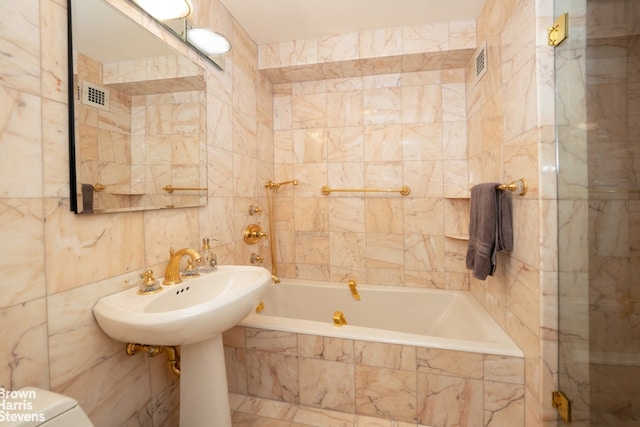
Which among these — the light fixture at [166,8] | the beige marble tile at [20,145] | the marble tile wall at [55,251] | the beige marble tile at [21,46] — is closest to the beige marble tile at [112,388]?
the marble tile wall at [55,251]

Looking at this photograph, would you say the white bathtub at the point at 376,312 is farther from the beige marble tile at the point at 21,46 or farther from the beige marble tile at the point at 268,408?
the beige marble tile at the point at 21,46

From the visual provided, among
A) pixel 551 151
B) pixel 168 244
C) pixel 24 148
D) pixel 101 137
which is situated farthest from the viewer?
pixel 168 244

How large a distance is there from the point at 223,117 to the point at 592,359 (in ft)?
6.98

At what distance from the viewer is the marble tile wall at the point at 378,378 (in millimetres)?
1321

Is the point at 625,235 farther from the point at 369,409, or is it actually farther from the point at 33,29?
the point at 33,29

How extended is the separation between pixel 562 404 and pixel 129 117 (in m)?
2.10

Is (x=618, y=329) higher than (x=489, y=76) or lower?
lower

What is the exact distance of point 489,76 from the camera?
1682 millimetres

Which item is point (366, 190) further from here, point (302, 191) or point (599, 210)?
point (599, 210)

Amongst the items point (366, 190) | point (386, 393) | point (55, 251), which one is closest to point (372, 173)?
Answer: point (366, 190)

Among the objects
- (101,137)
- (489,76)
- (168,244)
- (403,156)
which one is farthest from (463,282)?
(101,137)

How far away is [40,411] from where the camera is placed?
62cm

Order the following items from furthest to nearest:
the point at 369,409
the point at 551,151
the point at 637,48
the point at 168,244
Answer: the point at 369,409
the point at 168,244
the point at 551,151
the point at 637,48

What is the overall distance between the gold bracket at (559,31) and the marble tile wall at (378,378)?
1.35 meters
